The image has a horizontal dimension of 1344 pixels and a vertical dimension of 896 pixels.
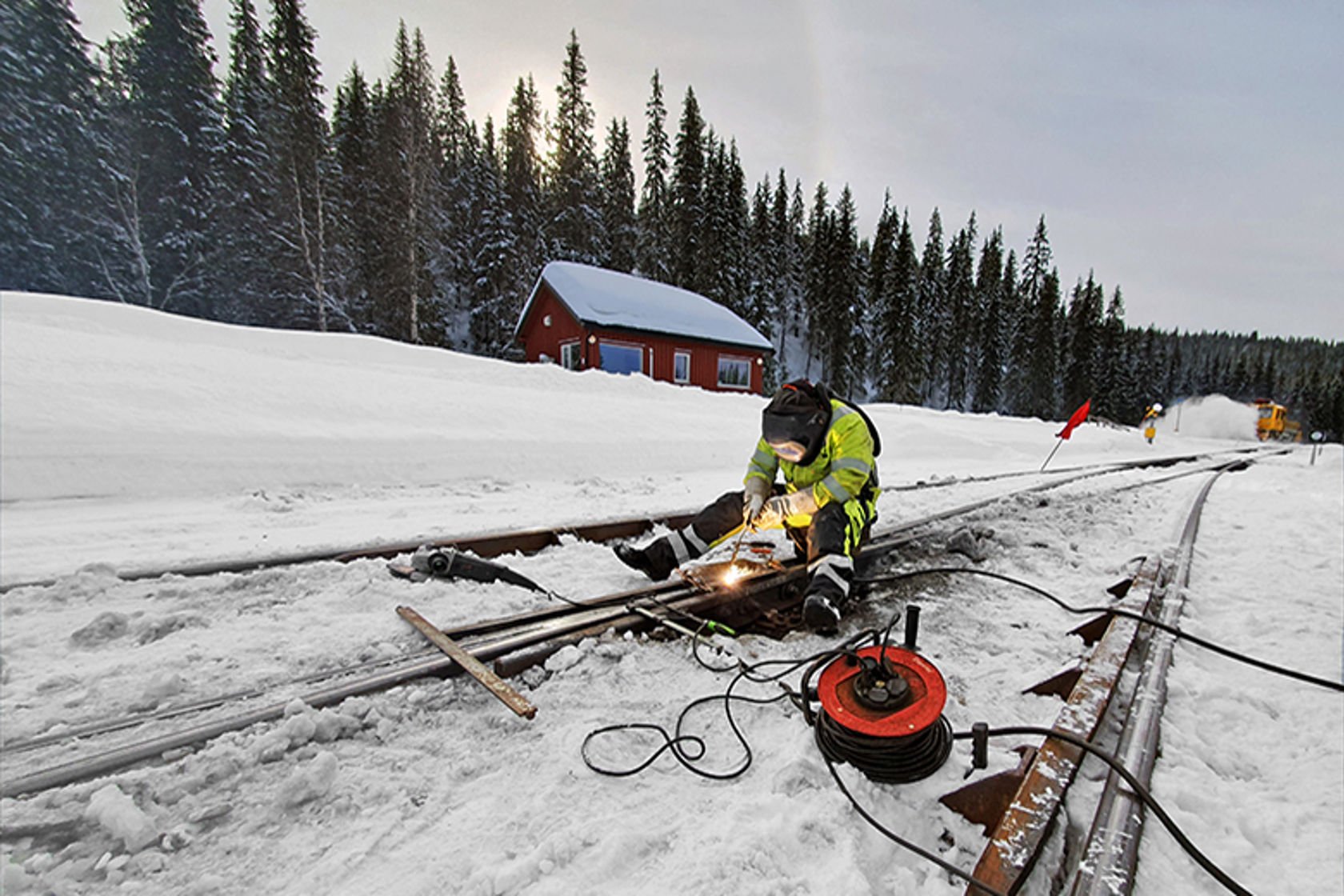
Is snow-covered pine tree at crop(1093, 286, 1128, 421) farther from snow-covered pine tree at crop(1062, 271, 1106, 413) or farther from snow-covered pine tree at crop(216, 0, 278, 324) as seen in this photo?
snow-covered pine tree at crop(216, 0, 278, 324)

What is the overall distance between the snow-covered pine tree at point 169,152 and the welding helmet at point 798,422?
31.0 meters

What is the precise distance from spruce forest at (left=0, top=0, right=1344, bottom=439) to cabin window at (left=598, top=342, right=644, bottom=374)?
10.8 m

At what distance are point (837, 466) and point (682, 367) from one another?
1847cm

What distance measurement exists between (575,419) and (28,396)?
5.92 m

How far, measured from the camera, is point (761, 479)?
390cm

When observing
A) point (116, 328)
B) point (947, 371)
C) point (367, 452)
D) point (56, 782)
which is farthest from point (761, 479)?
point (947, 371)

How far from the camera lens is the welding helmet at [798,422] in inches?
141

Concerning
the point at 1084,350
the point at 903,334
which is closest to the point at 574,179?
the point at 903,334

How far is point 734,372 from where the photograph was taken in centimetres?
2347

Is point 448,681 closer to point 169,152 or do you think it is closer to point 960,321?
point 169,152

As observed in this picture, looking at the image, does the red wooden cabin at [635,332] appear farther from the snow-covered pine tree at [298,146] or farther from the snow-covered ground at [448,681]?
the snow-covered ground at [448,681]

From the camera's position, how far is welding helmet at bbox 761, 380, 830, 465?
357 centimetres

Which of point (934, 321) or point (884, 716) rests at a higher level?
point (934, 321)

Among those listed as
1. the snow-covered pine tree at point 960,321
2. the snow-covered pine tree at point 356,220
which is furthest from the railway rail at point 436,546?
the snow-covered pine tree at point 960,321
